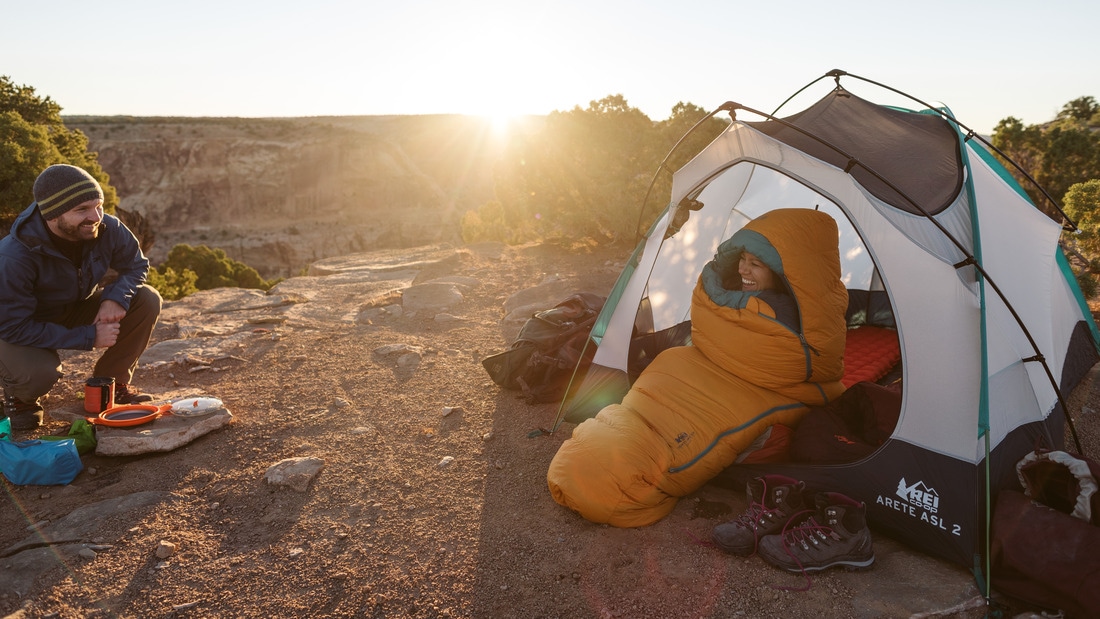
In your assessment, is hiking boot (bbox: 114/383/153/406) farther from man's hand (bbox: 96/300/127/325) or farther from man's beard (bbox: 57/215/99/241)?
man's beard (bbox: 57/215/99/241)

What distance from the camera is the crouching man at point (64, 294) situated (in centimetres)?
387

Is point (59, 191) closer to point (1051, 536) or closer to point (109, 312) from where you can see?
point (109, 312)

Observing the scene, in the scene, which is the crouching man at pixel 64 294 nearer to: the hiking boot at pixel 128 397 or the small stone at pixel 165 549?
the hiking boot at pixel 128 397

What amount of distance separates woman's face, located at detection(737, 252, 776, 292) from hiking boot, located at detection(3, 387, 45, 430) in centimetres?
508

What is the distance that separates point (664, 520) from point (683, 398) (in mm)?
691

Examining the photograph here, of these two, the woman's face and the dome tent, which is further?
the woman's face

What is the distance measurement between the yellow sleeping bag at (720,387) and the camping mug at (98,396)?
134 inches

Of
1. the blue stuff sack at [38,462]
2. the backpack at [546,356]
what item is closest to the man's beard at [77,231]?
the blue stuff sack at [38,462]

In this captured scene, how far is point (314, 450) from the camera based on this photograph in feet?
Result: 13.9

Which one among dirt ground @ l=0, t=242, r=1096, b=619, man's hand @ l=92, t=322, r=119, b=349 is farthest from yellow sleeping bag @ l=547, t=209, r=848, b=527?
man's hand @ l=92, t=322, r=119, b=349

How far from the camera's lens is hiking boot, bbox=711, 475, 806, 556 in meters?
2.95

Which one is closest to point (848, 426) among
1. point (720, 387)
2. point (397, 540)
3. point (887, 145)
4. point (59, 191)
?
point (720, 387)

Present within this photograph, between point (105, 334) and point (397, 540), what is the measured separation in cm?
267

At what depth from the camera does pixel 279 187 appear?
46.9 meters
